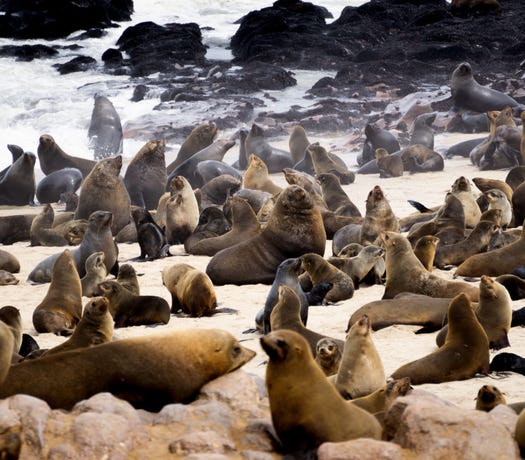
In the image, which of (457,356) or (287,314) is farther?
(287,314)

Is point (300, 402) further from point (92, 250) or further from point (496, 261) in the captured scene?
point (92, 250)

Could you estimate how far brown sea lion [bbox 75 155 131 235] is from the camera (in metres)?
12.9

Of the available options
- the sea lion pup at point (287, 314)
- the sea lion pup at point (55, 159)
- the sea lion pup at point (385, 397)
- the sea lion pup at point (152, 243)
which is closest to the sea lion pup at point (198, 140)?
the sea lion pup at point (55, 159)

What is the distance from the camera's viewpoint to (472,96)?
21516 millimetres

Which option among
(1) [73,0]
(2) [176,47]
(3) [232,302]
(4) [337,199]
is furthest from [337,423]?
(1) [73,0]

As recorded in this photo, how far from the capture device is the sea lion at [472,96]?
21297 mm

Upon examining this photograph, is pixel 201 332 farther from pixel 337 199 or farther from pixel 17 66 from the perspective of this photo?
pixel 17 66

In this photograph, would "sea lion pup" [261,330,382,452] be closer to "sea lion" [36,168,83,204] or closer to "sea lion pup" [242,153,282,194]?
"sea lion pup" [242,153,282,194]

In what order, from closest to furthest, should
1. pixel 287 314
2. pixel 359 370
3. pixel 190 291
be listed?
pixel 359 370
pixel 287 314
pixel 190 291

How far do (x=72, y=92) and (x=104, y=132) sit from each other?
7548 mm

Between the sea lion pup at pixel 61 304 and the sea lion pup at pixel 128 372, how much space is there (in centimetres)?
311

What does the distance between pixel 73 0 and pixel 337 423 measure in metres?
35.3

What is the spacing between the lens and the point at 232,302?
8.66 meters

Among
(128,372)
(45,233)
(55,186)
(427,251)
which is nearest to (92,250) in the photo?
(45,233)
